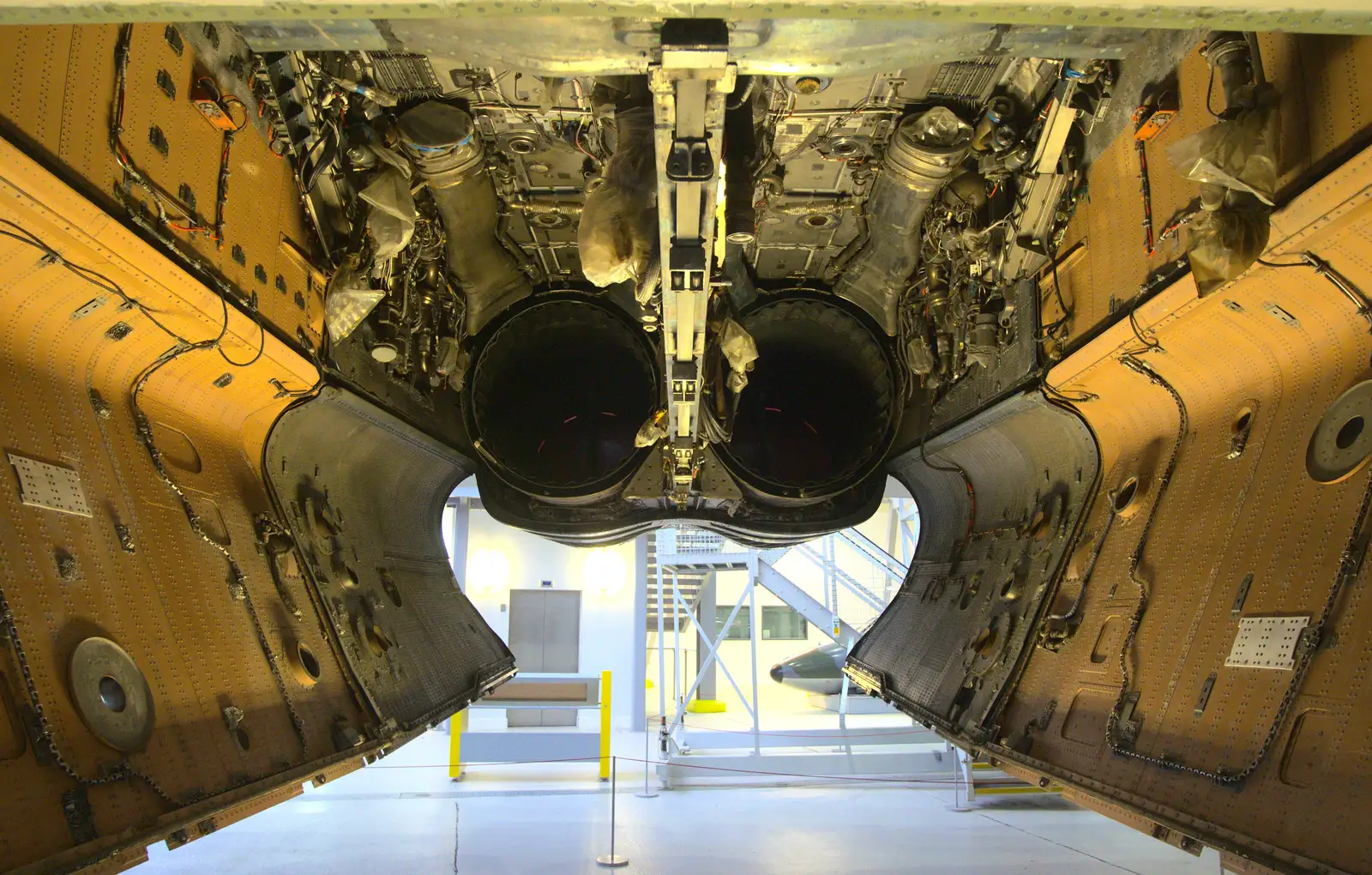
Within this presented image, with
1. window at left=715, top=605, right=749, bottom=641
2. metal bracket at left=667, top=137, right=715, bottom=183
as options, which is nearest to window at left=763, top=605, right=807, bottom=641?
window at left=715, top=605, right=749, bottom=641

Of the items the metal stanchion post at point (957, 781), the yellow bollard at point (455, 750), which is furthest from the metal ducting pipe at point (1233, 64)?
the yellow bollard at point (455, 750)

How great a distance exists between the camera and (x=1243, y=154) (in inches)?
124

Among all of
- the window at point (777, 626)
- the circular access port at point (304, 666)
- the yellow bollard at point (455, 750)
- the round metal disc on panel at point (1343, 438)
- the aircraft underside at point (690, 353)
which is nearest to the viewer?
the aircraft underside at point (690, 353)

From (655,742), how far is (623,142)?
10.6 metres

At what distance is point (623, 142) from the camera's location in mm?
4168

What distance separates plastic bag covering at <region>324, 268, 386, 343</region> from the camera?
489 centimetres

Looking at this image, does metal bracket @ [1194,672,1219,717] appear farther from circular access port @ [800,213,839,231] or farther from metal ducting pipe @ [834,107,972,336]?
circular access port @ [800,213,839,231]

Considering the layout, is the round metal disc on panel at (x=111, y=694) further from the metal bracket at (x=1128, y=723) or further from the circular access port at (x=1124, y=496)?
the circular access port at (x=1124, y=496)

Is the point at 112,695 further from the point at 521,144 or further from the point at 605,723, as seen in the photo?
the point at 605,723

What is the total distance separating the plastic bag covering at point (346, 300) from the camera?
4891 millimetres

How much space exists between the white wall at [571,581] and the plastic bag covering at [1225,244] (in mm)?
10599

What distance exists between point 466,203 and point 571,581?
352 inches

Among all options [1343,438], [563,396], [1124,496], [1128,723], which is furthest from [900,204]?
[563,396]

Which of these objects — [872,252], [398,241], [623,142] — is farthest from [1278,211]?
[398,241]
